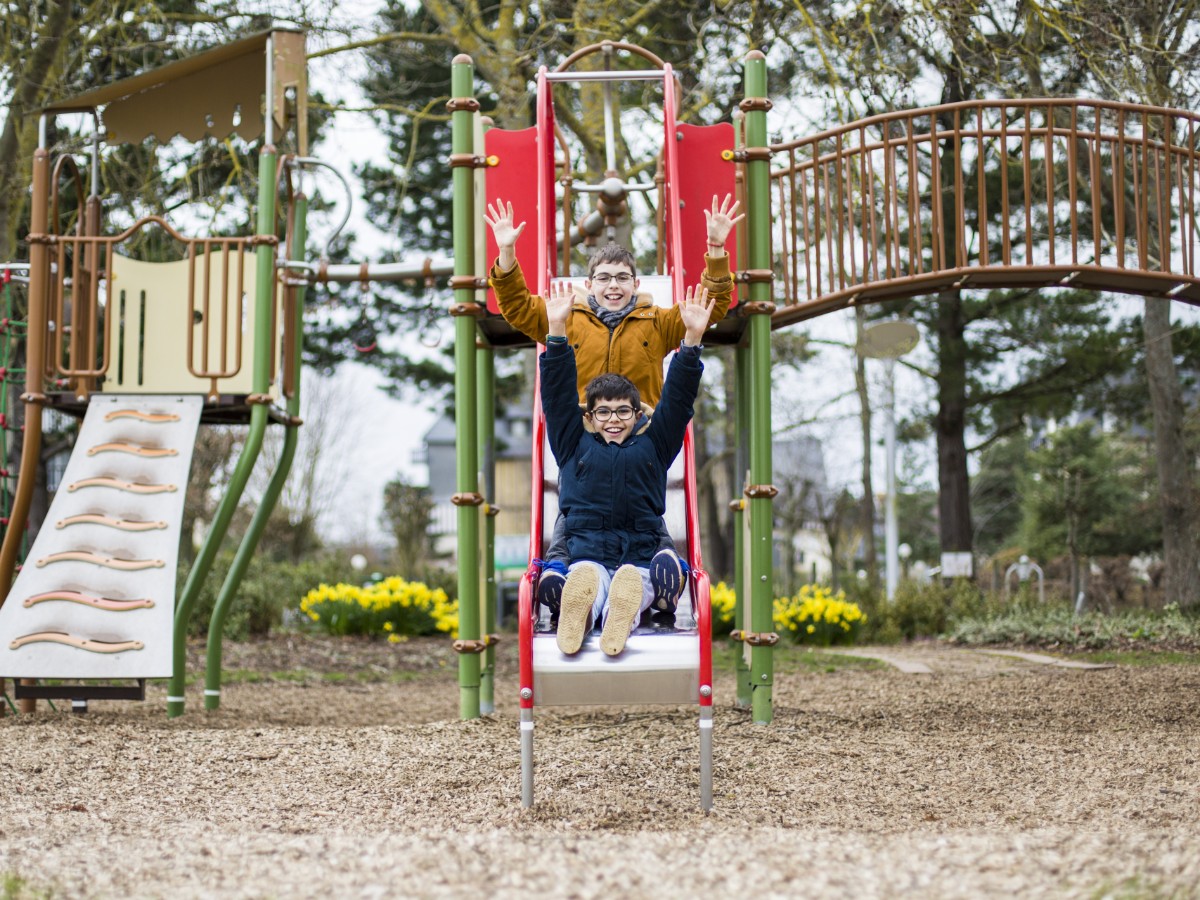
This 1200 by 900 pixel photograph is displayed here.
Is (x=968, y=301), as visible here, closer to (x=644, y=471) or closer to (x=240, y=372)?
(x=240, y=372)

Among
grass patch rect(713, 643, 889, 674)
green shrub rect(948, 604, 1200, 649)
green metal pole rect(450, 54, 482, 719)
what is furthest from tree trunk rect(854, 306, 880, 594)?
→ green metal pole rect(450, 54, 482, 719)

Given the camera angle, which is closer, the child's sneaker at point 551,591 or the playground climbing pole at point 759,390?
the child's sneaker at point 551,591

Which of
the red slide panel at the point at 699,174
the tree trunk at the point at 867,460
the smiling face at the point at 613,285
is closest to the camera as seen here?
the smiling face at the point at 613,285

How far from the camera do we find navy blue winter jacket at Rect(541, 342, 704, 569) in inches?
169

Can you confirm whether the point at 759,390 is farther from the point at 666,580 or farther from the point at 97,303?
the point at 97,303

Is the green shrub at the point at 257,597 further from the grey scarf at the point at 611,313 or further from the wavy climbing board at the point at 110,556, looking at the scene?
the grey scarf at the point at 611,313

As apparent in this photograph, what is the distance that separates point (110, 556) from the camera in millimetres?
6160

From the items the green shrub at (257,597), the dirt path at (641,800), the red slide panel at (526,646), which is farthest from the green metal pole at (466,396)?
the green shrub at (257,597)

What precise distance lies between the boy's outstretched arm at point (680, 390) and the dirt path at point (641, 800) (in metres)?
1.21

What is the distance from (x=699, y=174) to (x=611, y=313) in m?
1.30

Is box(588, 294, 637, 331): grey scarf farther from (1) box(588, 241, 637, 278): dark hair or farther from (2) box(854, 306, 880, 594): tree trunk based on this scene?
(2) box(854, 306, 880, 594): tree trunk

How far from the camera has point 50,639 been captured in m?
5.88

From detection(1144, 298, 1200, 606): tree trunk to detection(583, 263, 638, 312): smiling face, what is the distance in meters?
7.94

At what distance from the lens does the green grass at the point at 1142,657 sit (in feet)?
28.0
